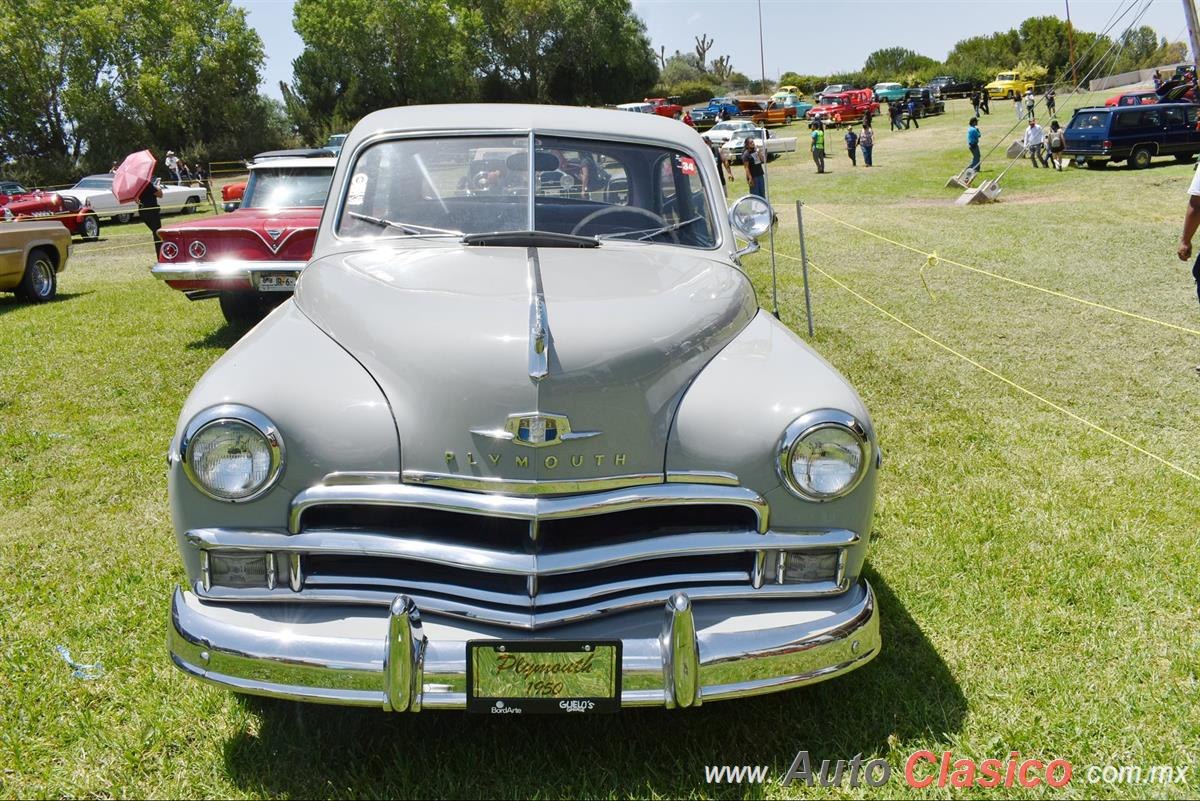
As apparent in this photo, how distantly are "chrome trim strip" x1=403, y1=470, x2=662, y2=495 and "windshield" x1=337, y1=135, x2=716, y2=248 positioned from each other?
4.63 feet

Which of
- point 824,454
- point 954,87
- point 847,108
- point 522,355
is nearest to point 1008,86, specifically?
point 954,87

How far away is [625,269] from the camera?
3.41 meters

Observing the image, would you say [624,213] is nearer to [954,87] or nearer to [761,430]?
[761,430]

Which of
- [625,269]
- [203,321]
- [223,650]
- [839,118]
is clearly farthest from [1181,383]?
[839,118]

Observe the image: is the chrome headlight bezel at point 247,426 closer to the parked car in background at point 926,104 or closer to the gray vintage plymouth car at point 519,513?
the gray vintage plymouth car at point 519,513

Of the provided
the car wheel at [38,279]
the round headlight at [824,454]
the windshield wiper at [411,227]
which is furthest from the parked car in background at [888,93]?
the round headlight at [824,454]

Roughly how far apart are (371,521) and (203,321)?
8194 millimetres

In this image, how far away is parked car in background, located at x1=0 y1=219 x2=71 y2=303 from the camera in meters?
11.2

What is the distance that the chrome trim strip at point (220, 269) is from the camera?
8344 millimetres

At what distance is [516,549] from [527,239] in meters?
1.44

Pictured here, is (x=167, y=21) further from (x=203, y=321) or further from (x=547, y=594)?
(x=547, y=594)

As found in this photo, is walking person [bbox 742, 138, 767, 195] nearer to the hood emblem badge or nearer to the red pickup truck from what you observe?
the hood emblem badge

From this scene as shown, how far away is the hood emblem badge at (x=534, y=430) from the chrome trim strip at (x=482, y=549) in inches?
12.2

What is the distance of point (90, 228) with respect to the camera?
823 inches
